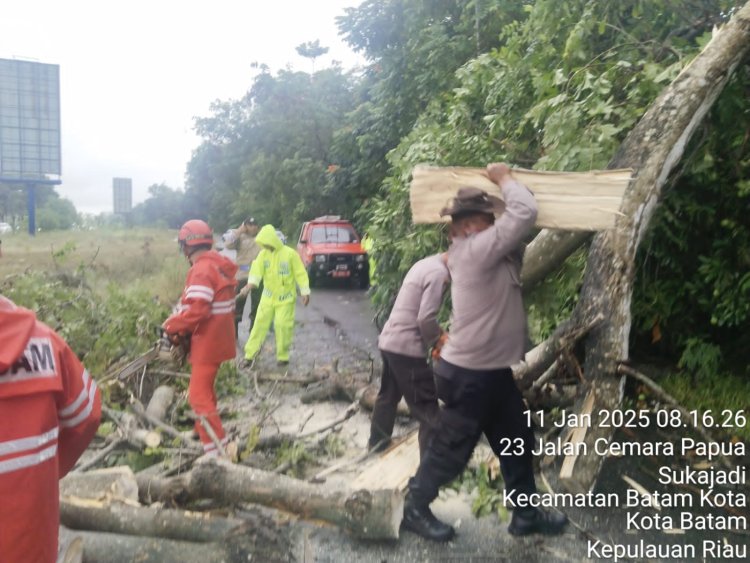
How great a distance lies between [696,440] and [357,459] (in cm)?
246

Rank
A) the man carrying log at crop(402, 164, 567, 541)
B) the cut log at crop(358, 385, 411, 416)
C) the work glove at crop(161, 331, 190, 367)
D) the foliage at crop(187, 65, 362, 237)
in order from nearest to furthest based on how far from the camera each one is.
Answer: the man carrying log at crop(402, 164, 567, 541) < the work glove at crop(161, 331, 190, 367) < the cut log at crop(358, 385, 411, 416) < the foliage at crop(187, 65, 362, 237)

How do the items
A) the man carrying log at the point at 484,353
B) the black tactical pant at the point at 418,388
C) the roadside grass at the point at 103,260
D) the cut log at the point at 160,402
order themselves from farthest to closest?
1. the roadside grass at the point at 103,260
2. the cut log at the point at 160,402
3. the black tactical pant at the point at 418,388
4. the man carrying log at the point at 484,353

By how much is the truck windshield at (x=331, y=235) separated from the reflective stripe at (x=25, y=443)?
1643 centimetres

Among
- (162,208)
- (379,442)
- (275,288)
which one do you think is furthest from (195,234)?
(162,208)

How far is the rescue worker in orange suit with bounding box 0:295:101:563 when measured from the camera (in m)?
1.57

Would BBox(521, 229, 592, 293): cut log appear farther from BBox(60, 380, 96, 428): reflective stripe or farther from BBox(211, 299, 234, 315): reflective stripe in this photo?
BBox(60, 380, 96, 428): reflective stripe

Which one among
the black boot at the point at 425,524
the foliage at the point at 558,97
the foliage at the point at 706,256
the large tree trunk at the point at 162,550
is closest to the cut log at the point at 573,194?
the foliage at the point at 558,97

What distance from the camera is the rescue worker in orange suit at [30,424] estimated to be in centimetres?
157

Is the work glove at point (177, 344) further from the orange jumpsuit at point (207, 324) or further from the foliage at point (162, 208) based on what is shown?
the foliage at point (162, 208)

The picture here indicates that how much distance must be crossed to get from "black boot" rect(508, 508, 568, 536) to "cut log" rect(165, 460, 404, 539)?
0.64 metres

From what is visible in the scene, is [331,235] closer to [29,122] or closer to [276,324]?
[29,122]

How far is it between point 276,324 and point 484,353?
4690mm

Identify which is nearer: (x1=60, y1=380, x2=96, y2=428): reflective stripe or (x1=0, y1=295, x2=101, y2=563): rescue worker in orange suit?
(x1=0, y1=295, x2=101, y2=563): rescue worker in orange suit

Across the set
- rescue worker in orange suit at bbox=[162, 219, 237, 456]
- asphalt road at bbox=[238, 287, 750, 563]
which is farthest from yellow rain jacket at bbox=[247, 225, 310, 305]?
asphalt road at bbox=[238, 287, 750, 563]
